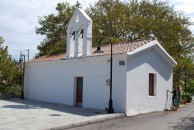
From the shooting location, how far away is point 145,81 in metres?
19.4

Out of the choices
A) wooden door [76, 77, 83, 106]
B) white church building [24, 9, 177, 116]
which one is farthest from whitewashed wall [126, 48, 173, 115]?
wooden door [76, 77, 83, 106]

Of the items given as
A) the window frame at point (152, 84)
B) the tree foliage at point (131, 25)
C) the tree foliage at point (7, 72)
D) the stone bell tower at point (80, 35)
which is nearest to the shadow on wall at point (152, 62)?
the window frame at point (152, 84)

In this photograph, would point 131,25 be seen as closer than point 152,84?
No

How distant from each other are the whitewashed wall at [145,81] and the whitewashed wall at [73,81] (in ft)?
1.63

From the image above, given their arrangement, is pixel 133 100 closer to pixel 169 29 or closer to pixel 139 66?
pixel 139 66

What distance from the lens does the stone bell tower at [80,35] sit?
68.7 feet

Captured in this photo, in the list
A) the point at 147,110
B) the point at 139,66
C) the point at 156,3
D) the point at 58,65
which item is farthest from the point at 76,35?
the point at 156,3

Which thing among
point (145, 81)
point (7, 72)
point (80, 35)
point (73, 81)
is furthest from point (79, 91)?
point (7, 72)

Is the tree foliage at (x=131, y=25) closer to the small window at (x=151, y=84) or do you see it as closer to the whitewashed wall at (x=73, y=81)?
the whitewashed wall at (x=73, y=81)

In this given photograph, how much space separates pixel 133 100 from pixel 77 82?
495 cm

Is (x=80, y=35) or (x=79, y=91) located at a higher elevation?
(x=80, y=35)

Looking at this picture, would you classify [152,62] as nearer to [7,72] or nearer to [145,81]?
[145,81]

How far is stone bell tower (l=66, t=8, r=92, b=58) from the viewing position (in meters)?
20.9

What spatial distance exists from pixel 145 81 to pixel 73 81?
198 inches
